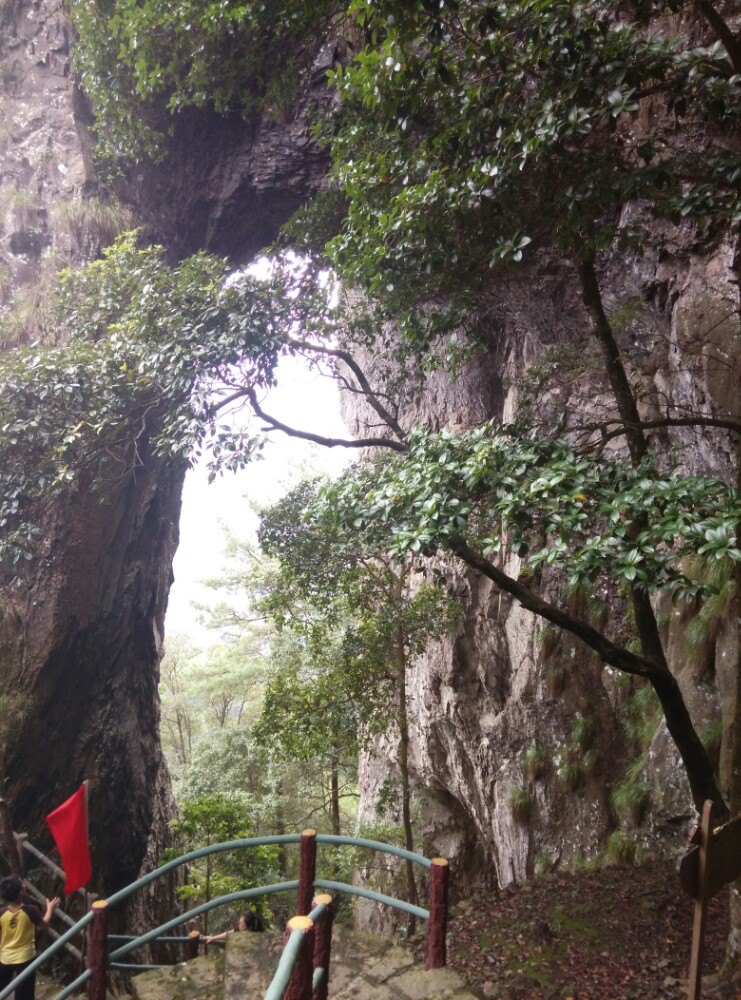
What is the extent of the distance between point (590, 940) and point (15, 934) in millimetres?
4162

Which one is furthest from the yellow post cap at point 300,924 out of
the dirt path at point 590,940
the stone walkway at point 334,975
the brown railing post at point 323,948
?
the dirt path at point 590,940

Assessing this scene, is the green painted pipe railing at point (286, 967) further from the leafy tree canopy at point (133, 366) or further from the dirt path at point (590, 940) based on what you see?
the leafy tree canopy at point (133, 366)

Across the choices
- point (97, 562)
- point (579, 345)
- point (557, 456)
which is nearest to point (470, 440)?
point (557, 456)

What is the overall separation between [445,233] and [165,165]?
7.63m

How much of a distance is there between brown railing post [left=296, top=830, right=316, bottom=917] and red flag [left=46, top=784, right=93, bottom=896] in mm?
2127

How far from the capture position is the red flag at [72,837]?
4410mm

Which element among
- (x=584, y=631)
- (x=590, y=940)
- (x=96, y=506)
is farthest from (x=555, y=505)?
(x=96, y=506)

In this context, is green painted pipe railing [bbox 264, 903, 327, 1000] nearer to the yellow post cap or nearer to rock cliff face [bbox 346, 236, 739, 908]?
the yellow post cap

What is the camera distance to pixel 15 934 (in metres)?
4.34

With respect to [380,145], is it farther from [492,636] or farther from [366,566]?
[492,636]

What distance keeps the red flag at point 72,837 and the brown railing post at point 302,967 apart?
9.99 ft

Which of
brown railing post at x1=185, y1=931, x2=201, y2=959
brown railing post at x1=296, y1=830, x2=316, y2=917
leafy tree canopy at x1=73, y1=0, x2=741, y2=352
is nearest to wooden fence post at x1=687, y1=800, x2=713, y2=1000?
brown railing post at x1=296, y1=830, x2=316, y2=917

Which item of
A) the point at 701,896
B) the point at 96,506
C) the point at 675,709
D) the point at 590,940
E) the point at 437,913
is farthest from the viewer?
the point at 96,506

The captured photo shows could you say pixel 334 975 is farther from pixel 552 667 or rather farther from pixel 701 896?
A: pixel 552 667
